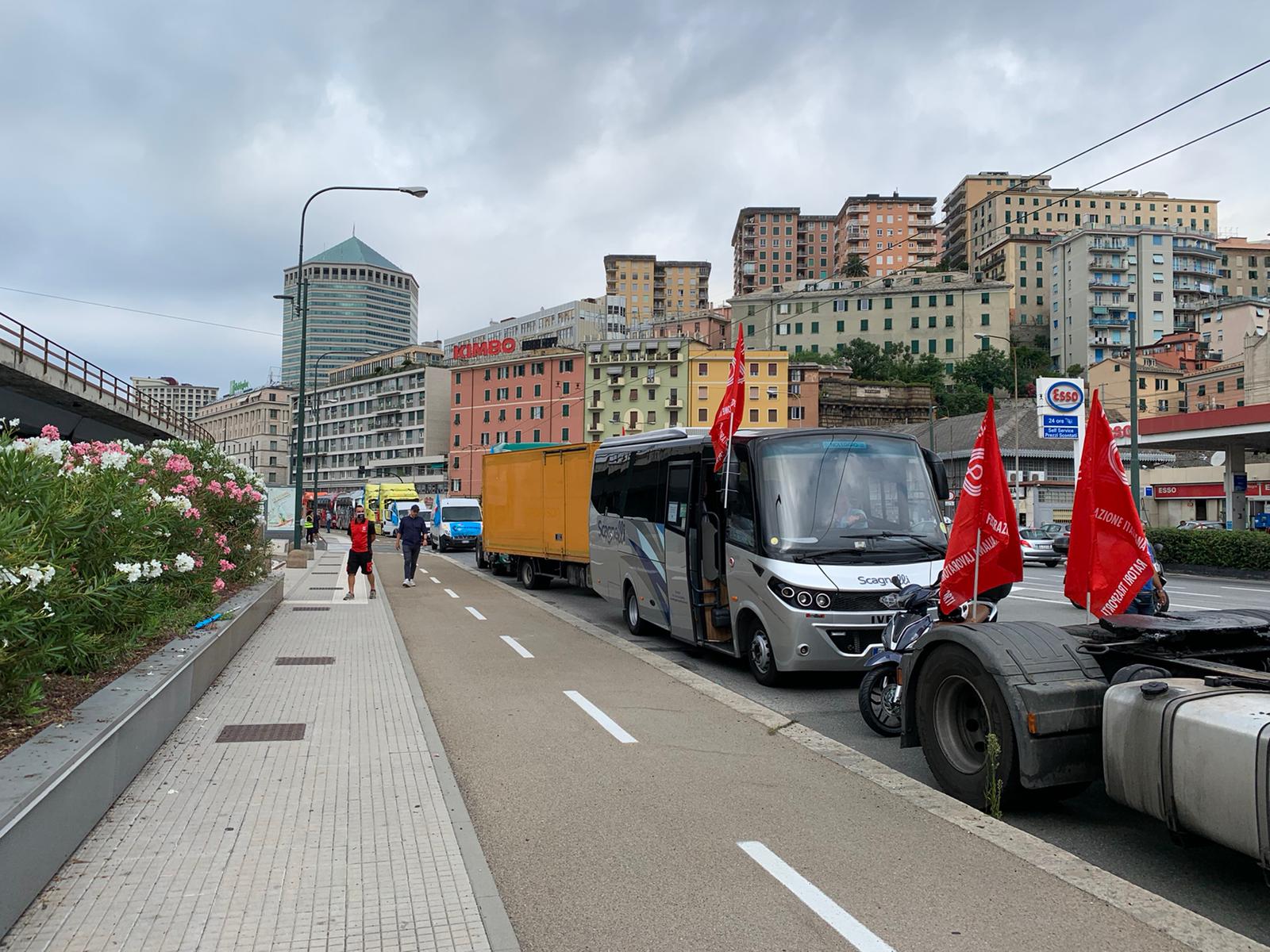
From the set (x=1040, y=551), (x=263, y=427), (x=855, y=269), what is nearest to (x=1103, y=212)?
(x=855, y=269)

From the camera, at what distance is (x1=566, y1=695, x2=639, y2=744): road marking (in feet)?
24.2

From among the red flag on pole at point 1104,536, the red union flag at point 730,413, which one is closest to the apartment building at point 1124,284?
the red union flag at point 730,413

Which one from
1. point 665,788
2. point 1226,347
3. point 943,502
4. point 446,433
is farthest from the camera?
point 446,433

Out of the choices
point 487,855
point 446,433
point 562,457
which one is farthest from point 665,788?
point 446,433

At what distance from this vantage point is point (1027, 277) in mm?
131875

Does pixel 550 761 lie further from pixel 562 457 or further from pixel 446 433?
pixel 446 433

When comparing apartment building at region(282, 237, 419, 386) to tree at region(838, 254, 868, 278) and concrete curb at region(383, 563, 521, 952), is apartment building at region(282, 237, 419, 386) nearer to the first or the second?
tree at region(838, 254, 868, 278)

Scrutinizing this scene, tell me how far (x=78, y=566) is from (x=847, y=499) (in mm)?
6996

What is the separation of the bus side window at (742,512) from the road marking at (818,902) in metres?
5.28

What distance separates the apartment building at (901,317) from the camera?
4633 inches

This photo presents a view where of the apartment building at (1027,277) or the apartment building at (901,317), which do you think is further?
the apartment building at (1027,277)

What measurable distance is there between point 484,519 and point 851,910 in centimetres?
2215

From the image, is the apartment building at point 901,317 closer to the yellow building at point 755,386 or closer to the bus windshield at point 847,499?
the yellow building at point 755,386

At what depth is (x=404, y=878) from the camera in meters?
4.35
